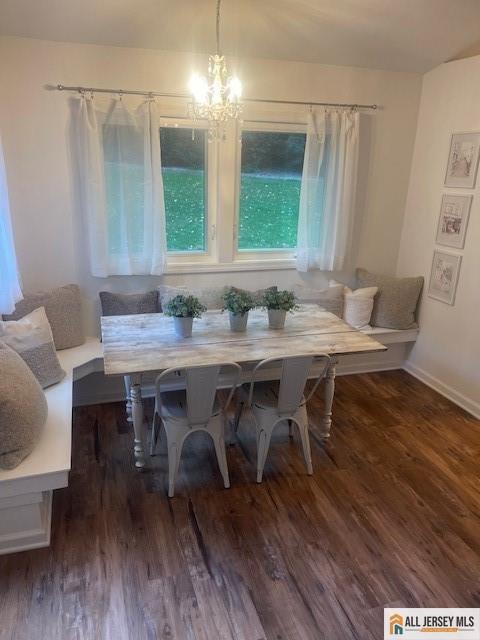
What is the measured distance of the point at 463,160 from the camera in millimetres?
3301

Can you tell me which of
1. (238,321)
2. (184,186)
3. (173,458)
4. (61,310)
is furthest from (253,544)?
(184,186)

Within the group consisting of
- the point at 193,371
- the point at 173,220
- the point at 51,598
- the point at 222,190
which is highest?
the point at 222,190

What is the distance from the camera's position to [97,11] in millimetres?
2570

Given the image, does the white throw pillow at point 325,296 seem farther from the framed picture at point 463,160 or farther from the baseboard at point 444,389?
the framed picture at point 463,160

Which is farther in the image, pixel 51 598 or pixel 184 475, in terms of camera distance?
pixel 184 475

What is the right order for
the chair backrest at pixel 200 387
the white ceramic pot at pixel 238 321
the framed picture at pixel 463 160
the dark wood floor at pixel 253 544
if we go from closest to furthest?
1. the dark wood floor at pixel 253 544
2. the chair backrest at pixel 200 387
3. the white ceramic pot at pixel 238 321
4. the framed picture at pixel 463 160

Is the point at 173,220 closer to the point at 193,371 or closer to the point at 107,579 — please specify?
the point at 193,371

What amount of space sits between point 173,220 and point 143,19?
4.18 ft

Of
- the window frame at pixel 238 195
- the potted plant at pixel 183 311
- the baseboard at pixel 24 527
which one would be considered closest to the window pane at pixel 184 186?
the window frame at pixel 238 195

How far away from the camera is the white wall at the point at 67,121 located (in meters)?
2.85

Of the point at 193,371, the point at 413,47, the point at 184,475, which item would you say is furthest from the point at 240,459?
the point at 413,47

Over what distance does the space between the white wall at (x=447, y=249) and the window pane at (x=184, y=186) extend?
1786 mm

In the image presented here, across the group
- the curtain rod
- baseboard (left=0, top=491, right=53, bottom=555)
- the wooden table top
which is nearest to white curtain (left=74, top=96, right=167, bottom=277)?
the curtain rod

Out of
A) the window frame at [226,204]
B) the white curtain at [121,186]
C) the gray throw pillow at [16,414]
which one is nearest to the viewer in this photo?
the gray throw pillow at [16,414]
